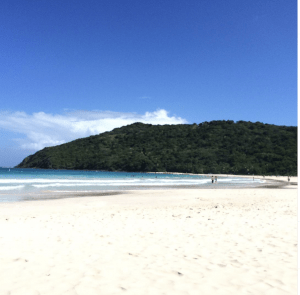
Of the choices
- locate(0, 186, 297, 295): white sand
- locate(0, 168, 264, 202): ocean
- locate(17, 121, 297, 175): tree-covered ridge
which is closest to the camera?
locate(0, 186, 297, 295): white sand

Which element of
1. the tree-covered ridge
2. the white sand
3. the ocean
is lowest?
the ocean

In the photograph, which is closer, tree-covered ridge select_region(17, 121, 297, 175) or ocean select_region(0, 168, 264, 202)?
ocean select_region(0, 168, 264, 202)

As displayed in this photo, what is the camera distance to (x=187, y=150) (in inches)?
4660

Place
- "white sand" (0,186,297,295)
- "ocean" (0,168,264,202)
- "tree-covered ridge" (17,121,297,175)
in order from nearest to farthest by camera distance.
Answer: "white sand" (0,186,297,295) < "ocean" (0,168,264,202) < "tree-covered ridge" (17,121,297,175)

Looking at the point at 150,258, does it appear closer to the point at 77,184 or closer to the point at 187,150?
the point at 77,184

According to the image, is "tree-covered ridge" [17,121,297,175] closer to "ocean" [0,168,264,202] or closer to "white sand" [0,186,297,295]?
"ocean" [0,168,264,202]

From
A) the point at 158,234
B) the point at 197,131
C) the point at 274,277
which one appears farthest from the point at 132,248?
the point at 197,131

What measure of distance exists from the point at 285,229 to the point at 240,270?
3.83m

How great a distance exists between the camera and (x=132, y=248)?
6.30 metres

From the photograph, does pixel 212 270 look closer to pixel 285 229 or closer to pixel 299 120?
pixel 299 120

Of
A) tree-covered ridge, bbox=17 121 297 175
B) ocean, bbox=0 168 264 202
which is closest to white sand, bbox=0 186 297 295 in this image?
ocean, bbox=0 168 264 202

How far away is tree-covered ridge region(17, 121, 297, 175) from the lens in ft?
326

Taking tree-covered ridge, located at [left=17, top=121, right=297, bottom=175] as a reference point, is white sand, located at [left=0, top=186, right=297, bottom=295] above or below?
below

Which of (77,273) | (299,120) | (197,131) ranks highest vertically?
(197,131)
